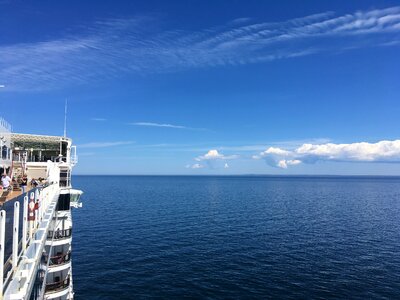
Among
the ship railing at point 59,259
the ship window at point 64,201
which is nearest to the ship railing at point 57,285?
the ship railing at point 59,259

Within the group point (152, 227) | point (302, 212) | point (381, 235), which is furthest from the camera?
point (302, 212)

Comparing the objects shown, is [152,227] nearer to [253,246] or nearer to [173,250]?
[173,250]

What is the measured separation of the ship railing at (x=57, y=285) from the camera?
93.7 feet

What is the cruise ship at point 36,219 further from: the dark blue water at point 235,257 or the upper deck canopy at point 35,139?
the dark blue water at point 235,257

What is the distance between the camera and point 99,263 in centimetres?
4972

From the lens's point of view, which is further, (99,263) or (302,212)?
(302,212)

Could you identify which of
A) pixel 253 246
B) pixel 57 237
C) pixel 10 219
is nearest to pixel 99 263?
pixel 57 237

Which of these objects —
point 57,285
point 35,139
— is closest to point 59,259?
point 57,285

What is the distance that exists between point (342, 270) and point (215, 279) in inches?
757

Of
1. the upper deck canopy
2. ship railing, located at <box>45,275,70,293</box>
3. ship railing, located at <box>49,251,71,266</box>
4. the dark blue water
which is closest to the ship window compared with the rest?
ship railing, located at <box>49,251,71,266</box>

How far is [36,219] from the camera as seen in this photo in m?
12.9

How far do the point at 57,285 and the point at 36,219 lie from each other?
2022 centimetres

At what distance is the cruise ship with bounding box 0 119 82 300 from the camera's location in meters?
8.47

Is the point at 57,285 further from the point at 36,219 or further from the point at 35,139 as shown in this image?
the point at 35,139
